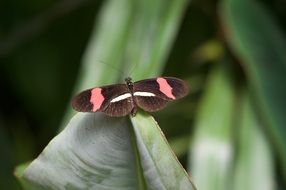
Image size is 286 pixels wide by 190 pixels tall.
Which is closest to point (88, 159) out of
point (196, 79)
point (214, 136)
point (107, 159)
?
point (107, 159)

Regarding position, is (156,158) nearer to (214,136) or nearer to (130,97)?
(130,97)

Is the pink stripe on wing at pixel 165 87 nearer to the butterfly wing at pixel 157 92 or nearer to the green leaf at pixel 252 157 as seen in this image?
the butterfly wing at pixel 157 92

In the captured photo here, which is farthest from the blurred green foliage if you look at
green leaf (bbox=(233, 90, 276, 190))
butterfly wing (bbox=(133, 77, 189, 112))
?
butterfly wing (bbox=(133, 77, 189, 112))

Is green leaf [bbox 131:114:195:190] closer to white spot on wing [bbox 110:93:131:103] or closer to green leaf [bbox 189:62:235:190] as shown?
white spot on wing [bbox 110:93:131:103]

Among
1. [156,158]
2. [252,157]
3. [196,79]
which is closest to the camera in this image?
[156,158]

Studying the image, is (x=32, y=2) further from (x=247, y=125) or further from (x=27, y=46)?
(x=247, y=125)

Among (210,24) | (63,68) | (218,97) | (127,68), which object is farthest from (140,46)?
(63,68)
